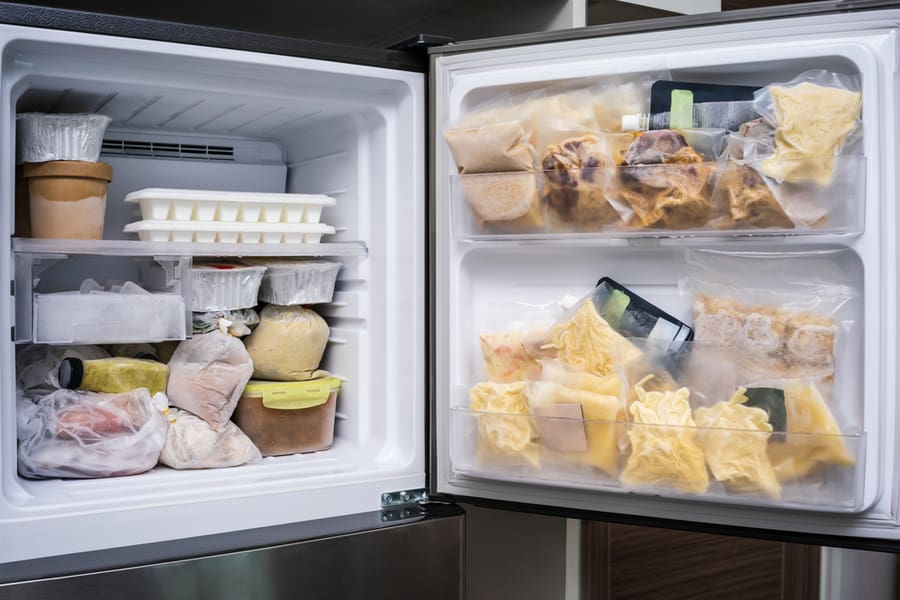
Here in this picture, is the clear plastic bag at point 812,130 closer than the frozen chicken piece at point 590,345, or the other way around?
the clear plastic bag at point 812,130

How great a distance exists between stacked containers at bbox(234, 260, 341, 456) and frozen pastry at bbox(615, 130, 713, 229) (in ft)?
1.79

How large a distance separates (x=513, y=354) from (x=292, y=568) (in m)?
0.41

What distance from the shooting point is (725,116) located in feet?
3.33

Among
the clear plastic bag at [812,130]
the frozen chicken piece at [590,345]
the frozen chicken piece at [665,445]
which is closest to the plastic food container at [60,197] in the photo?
the frozen chicken piece at [590,345]

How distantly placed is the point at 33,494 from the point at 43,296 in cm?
A: 26

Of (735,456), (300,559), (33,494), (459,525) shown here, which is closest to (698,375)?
(735,456)

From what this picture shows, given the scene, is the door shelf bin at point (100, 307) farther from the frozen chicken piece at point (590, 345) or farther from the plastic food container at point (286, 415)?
the frozen chicken piece at point (590, 345)

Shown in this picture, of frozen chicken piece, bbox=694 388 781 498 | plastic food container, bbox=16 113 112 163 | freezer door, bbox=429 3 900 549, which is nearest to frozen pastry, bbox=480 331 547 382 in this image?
freezer door, bbox=429 3 900 549

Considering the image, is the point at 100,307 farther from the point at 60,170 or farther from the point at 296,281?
the point at 296,281

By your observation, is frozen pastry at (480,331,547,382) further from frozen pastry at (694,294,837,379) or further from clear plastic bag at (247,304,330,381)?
clear plastic bag at (247,304,330,381)

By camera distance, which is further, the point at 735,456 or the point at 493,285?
the point at 493,285

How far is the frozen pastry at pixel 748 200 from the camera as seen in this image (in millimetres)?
956

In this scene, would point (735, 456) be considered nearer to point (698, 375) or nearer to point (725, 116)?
point (698, 375)

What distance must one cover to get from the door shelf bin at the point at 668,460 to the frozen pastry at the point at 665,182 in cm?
26
